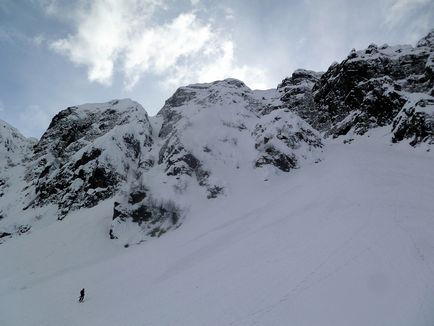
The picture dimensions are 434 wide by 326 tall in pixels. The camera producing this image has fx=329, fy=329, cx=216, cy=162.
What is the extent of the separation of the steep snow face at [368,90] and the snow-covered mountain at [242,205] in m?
0.28

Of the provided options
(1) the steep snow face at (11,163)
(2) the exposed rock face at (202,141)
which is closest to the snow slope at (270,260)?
(2) the exposed rock face at (202,141)

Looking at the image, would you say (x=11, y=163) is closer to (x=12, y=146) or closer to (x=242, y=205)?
(x=12, y=146)

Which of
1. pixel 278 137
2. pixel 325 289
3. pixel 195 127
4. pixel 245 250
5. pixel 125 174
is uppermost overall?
pixel 195 127

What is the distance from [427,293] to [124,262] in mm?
25910

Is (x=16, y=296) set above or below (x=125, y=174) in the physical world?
below

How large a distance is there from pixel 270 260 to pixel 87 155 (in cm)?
4234

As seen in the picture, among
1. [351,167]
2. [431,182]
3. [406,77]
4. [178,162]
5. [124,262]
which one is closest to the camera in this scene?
[431,182]

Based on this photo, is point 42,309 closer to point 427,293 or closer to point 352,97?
point 427,293

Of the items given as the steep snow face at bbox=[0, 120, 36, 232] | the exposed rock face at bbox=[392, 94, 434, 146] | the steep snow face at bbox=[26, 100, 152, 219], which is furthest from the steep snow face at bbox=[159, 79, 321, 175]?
the steep snow face at bbox=[0, 120, 36, 232]

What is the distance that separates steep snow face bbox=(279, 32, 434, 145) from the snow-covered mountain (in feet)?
0.92

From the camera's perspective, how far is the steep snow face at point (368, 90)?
160 feet

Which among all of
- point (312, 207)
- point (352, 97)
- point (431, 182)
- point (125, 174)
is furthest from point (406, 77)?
point (125, 174)

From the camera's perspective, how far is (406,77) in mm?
54375

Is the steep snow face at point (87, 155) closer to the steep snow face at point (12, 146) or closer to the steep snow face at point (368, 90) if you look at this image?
the steep snow face at point (12, 146)
